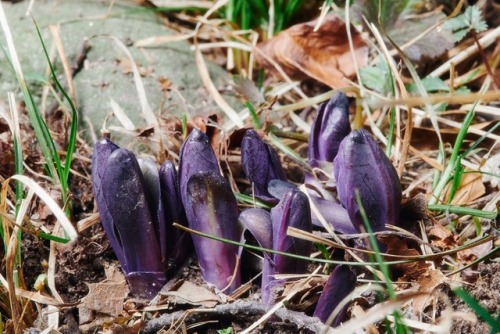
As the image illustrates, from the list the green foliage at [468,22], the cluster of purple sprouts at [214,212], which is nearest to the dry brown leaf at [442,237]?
the cluster of purple sprouts at [214,212]

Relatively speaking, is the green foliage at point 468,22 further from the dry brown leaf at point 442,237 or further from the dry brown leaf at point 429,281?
the dry brown leaf at point 429,281

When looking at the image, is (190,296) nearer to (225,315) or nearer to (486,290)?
(225,315)

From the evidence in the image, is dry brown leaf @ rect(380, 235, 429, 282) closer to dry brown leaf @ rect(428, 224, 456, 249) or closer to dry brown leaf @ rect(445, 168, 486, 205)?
dry brown leaf @ rect(428, 224, 456, 249)

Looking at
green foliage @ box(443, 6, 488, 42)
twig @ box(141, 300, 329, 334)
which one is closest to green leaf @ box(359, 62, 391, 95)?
green foliage @ box(443, 6, 488, 42)

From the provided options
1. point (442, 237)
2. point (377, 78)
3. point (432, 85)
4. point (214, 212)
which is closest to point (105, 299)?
point (214, 212)

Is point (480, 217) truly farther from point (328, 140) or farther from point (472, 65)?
point (472, 65)

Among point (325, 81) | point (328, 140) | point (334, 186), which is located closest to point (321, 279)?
point (334, 186)

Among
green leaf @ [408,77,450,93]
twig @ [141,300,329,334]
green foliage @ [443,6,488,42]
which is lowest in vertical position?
twig @ [141,300,329,334]
